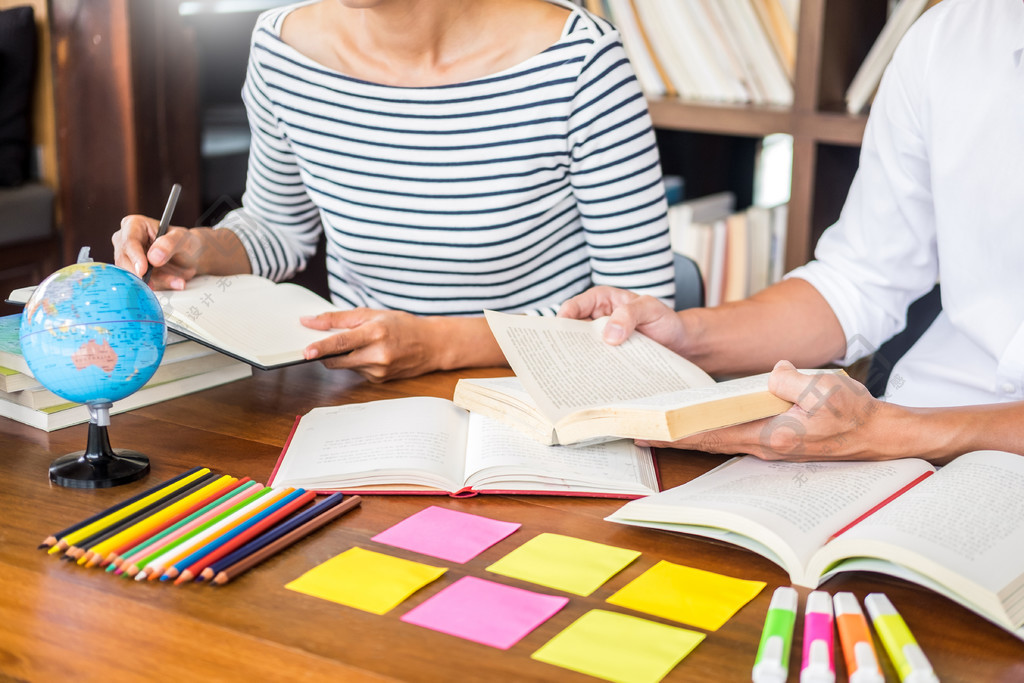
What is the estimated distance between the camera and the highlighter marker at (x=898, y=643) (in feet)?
2.10

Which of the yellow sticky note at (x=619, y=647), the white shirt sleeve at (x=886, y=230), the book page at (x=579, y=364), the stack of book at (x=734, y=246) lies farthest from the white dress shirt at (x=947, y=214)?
the stack of book at (x=734, y=246)

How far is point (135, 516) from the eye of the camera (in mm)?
840

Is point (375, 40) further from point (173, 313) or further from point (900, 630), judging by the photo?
point (900, 630)

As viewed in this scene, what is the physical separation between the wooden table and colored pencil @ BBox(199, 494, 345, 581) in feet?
0.05

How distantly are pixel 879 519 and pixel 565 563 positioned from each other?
24cm

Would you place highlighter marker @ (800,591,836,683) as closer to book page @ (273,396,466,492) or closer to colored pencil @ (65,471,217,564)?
book page @ (273,396,466,492)

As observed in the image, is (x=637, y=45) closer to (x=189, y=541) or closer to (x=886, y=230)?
(x=886, y=230)

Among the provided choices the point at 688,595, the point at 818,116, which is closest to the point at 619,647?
the point at 688,595

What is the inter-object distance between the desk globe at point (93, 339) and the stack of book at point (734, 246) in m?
1.62

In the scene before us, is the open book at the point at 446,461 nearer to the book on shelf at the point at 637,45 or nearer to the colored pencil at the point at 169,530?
the colored pencil at the point at 169,530

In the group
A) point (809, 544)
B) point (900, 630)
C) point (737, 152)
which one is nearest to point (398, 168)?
point (809, 544)

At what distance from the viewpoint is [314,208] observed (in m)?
1.71

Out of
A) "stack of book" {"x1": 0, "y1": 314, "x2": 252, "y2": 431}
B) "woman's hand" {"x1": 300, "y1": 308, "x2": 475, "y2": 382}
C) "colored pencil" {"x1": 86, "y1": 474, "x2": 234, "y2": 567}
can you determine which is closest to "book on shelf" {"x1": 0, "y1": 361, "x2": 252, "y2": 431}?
"stack of book" {"x1": 0, "y1": 314, "x2": 252, "y2": 431}

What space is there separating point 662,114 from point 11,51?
1.68m
